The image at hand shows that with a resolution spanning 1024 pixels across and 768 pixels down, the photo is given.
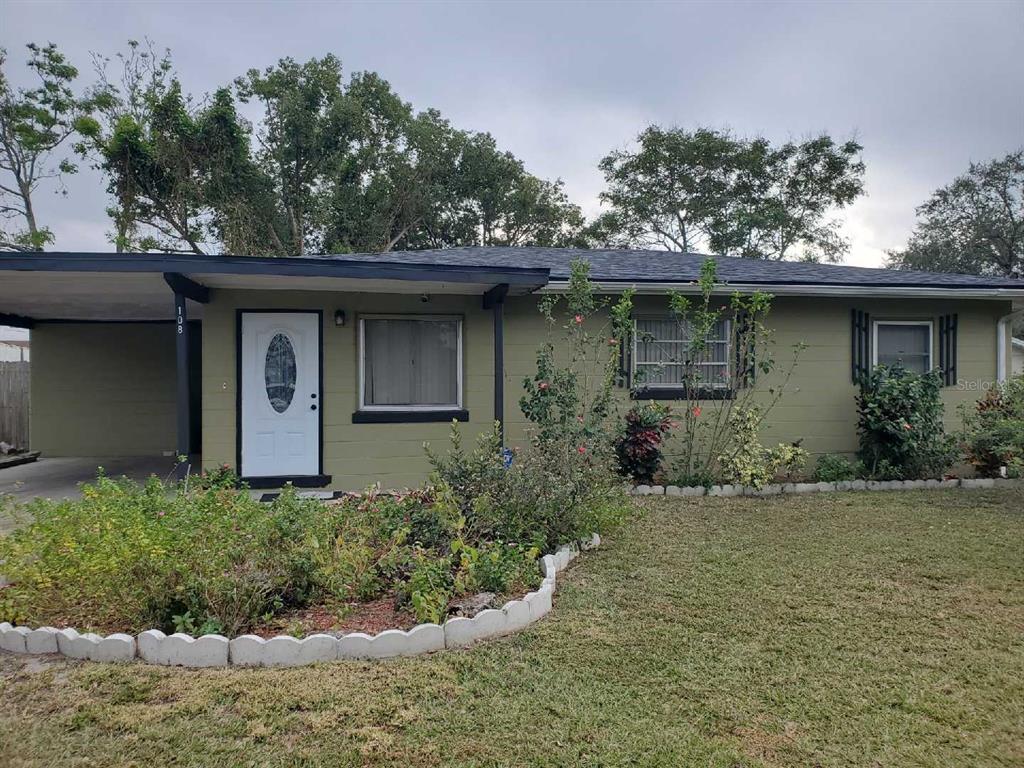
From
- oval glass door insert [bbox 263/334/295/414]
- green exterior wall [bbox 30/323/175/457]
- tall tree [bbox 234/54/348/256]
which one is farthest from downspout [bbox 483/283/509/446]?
tall tree [bbox 234/54/348/256]

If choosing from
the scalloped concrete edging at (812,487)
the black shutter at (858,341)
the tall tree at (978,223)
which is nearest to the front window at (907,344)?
the black shutter at (858,341)

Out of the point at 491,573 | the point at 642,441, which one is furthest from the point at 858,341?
the point at 491,573

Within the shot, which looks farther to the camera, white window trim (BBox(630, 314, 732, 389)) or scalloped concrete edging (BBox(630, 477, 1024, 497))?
white window trim (BBox(630, 314, 732, 389))

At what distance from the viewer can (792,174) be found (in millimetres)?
24375

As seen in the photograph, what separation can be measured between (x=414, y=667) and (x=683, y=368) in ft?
19.8

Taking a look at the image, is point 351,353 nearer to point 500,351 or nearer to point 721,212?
point 500,351

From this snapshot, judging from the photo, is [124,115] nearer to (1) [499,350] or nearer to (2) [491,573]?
(1) [499,350]

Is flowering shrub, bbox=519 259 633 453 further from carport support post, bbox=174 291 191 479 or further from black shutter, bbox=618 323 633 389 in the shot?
carport support post, bbox=174 291 191 479


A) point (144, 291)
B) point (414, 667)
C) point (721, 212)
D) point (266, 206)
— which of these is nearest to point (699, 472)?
point (414, 667)

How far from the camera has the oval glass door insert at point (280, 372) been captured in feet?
23.7

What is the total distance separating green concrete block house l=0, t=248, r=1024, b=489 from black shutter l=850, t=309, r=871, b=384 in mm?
19

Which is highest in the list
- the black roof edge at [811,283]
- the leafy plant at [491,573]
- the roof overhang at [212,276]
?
the black roof edge at [811,283]

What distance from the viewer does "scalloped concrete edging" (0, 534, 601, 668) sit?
296cm

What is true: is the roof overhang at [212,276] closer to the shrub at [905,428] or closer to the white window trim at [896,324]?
the shrub at [905,428]
